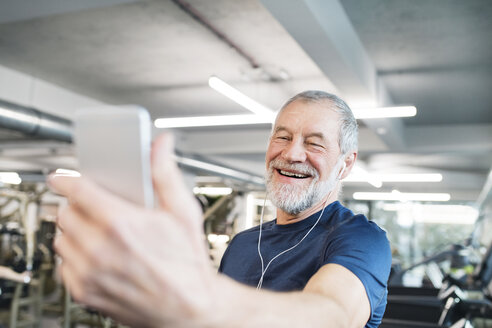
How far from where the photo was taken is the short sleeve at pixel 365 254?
30.1 inches

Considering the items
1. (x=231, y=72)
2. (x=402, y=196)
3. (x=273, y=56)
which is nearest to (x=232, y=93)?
(x=273, y=56)

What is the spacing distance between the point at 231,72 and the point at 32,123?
7.97 feet

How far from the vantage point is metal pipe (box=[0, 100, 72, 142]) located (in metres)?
4.70

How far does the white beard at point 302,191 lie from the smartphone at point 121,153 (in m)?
0.78

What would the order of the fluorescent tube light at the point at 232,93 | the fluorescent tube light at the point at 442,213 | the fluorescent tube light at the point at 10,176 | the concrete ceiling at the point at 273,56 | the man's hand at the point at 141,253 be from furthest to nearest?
the fluorescent tube light at the point at 442,213
the fluorescent tube light at the point at 10,176
the fluorescent tube light at the point at 232,93
the concrete ceiling at the point at 273,56
the man's hand at the point at 141,253

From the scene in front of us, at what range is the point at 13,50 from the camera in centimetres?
506

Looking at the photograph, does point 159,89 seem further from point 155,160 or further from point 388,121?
point 155,160

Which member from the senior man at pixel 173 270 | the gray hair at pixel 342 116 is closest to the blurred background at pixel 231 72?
the gray hair at pixel 342 116

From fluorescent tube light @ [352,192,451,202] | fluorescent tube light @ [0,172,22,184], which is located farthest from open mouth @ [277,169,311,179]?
fluorescent tube light @ [352,192,451,202]

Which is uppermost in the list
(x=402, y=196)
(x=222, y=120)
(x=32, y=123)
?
(x=222, y=120)

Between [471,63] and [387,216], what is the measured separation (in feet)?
34.0

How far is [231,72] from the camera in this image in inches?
212

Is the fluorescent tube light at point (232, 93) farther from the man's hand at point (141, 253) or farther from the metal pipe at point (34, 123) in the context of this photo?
the man's hand at point (141, 253)

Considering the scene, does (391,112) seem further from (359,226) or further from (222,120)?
(359,226)
